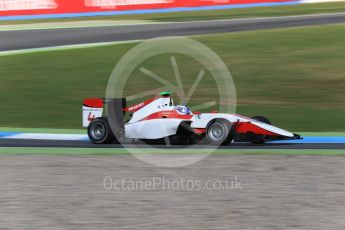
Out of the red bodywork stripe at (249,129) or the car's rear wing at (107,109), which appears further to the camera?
the car's rear wing at (107,109)

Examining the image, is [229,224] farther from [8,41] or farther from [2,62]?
[8,41]

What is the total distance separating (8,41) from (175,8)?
10712 millimetres

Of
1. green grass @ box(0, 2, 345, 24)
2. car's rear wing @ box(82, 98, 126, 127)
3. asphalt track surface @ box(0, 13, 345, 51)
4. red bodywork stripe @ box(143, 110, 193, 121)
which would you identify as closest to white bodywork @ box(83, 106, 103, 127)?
car's rear wing @ box(82, 98, 126, 127)

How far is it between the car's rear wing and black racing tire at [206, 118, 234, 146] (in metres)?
1.56

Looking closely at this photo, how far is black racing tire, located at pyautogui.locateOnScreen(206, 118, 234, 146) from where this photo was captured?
9820 mm

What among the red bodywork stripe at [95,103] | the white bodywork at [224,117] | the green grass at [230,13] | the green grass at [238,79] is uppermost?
the green grass at [230,13]

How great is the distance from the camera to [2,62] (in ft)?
61.4

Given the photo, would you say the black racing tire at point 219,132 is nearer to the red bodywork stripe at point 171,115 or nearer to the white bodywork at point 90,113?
the red bodywork stripe at point 171,115

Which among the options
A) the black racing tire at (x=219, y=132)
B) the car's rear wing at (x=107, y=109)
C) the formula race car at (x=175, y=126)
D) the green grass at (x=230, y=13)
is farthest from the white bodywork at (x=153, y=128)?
the green grass at (x=230, y=13)

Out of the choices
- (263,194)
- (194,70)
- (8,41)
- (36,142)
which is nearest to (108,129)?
(36,142)

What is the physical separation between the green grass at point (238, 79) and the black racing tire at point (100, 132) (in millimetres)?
2239

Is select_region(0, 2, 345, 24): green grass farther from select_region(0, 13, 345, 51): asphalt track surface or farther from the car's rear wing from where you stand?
the car's rear wing

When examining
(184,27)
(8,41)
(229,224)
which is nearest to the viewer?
(229,224)

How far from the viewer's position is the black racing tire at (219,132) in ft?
32.2
